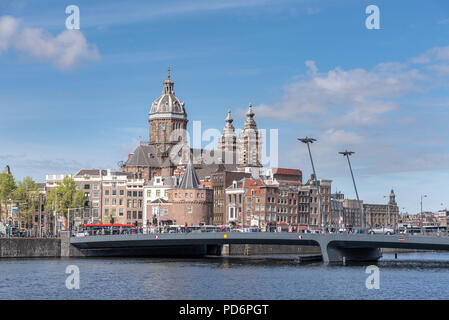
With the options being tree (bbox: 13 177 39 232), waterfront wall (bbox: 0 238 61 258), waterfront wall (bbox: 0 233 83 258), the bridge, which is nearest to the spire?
tree (bbox: 13 177 39 232)

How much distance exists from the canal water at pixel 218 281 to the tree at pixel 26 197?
46120mm

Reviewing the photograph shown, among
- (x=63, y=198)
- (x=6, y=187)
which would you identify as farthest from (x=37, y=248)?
(x=63, y=198)

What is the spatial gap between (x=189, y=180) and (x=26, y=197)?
37.6m

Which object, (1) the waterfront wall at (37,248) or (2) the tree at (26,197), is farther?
(2) the tree at (26,197)

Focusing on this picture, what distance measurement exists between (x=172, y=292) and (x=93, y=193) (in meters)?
114

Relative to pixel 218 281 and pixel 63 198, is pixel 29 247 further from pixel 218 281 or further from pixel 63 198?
pixel 218 281

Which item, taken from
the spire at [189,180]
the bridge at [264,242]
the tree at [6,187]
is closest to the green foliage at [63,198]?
the tree at [6,187]

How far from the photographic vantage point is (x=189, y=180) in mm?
175375

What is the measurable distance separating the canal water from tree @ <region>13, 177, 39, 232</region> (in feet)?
151

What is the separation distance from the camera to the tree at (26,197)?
152000mm

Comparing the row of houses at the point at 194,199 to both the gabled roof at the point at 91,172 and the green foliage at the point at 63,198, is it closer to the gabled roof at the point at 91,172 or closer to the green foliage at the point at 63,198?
the gabled roof at the point at 91,172

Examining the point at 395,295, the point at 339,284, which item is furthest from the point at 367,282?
the point at 395,295
